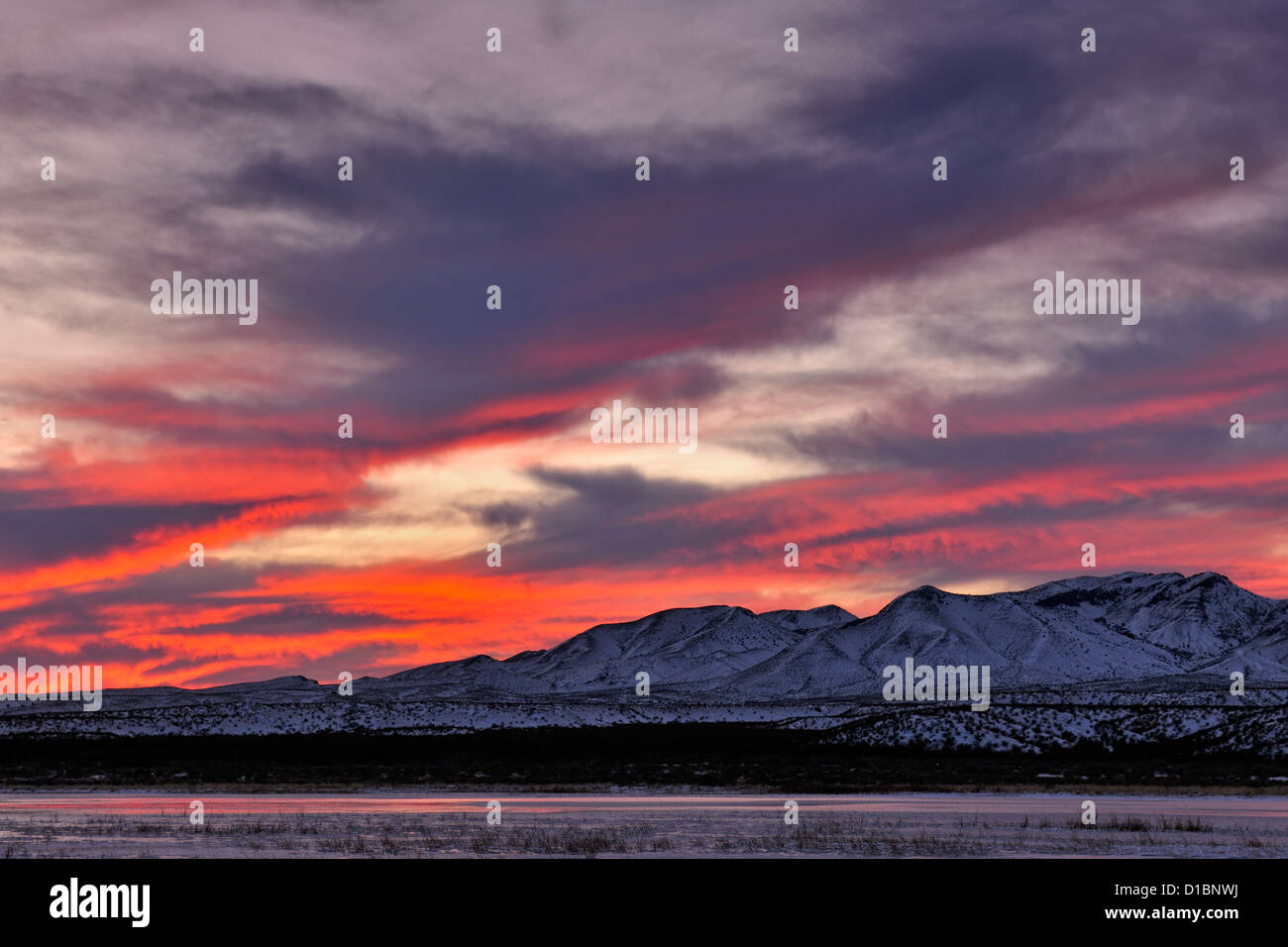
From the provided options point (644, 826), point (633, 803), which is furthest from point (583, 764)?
point (644, 826)

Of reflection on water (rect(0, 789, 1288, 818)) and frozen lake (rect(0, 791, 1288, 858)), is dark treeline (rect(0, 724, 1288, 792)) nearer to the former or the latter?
reflection on water (rect(0, 789, 1288, 818))

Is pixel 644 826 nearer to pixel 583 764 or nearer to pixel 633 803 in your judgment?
pixel 633 803

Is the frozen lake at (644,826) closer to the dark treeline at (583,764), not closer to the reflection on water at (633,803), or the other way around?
the reflection on water at (633,803)

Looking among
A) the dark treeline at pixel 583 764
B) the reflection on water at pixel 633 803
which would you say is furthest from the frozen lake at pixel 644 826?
the dark treeline at pixel 583 764

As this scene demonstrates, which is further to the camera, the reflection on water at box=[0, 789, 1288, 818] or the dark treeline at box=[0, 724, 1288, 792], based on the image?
the dark treeline at box=[0, 724, 1288, 792]

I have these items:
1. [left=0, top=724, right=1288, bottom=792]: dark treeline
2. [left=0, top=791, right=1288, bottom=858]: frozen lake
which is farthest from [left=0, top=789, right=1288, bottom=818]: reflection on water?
[left=0, top=724, right=1288, bottom=792]: dark treeline

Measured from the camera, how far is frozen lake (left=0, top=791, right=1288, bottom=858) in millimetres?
34344

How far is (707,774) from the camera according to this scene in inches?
3172

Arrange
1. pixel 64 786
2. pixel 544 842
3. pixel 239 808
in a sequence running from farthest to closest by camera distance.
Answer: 1. pixel 64 786
2. pixel 239 808
3. pixel 544 842

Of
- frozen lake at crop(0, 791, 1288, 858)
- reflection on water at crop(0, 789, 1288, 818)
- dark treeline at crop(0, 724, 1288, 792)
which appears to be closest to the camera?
frozen lake at crop(0, 791, 1288, 858)
